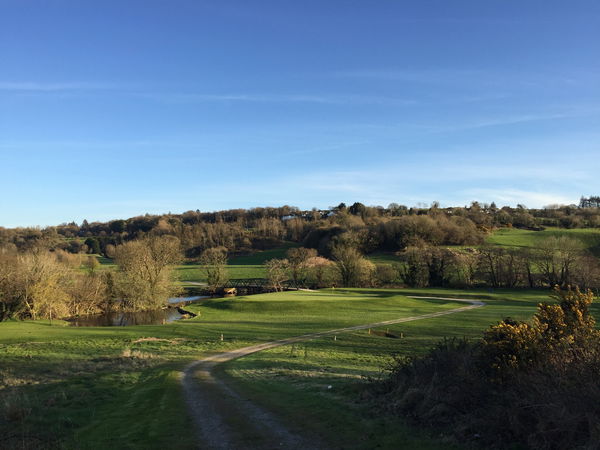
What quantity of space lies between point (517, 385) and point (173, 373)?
592 inches

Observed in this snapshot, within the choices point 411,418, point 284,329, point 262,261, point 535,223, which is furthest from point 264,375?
point 535,223

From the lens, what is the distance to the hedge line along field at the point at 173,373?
11008 mm

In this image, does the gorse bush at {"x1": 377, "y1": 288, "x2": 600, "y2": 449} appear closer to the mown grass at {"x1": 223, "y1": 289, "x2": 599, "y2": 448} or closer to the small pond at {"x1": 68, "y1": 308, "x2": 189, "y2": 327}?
the mown grass at {"x1": 223, "y1": 289, "x2": 599, "y2": 448}

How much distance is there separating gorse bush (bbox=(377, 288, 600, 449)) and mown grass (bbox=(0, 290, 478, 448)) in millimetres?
6086

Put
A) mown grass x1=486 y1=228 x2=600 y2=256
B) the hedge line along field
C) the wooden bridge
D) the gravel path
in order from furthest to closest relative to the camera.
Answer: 1. mown grass x1=486 y1=228 x2=600 y2=256
2. the wooden bridge
3. the hedge line along field
4. the gravel path

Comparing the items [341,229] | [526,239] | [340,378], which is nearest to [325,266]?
[341,229]

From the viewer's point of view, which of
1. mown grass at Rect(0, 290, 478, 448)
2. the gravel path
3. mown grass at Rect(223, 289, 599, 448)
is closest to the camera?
the gravel path

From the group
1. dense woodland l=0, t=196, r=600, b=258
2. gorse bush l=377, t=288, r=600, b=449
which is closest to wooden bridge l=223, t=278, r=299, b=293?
dense woodland l=0, t=196, r=600, b=258

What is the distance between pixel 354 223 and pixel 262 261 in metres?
29.7

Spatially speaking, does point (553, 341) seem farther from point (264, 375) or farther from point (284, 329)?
point (284, 329)

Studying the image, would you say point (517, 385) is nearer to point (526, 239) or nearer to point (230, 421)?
point (230, 421)

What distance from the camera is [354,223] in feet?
420

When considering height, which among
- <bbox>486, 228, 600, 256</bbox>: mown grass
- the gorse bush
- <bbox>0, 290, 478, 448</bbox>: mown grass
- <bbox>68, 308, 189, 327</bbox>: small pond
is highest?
<bbox>486, 228, 600, 256</bbox>: mown grass

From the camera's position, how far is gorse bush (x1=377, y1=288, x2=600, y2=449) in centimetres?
809
